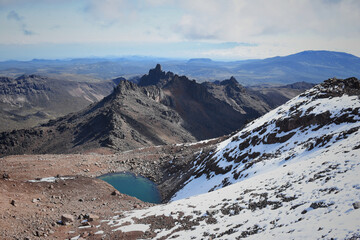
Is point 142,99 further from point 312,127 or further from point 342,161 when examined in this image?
point 342,161

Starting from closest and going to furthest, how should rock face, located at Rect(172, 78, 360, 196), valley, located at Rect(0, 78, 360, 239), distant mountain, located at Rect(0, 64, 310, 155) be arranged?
valley, located at Rect(0, 78, 360, 239), rock face, located at Rect(172, 78, 360, 196), distant mountain, located at Rect(0, 64, 310, 155)

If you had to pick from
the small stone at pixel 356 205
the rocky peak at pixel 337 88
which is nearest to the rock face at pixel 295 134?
the rocky peak at pixel 337 88

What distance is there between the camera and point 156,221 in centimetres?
2275

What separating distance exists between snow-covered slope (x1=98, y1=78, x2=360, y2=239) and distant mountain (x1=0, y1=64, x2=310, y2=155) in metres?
32.2

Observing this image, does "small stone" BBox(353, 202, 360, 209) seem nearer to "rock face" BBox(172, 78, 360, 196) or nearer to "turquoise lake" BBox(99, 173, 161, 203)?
"rock face" BBox(172, 78, 360, 196)

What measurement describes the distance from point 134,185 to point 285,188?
37234 mm

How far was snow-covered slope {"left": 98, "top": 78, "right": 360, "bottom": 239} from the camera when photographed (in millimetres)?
14008

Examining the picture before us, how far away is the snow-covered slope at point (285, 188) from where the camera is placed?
1401 cm

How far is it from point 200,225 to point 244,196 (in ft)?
17.0

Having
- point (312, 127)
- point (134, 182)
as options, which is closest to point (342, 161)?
point (312, 127)

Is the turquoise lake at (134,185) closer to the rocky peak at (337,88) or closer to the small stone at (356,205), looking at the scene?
the rocky peak at (337,88)

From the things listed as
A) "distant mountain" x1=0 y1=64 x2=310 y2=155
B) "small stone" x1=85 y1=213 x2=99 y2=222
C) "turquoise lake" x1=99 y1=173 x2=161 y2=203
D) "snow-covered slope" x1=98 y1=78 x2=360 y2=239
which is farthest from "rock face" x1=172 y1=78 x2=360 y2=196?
"distant mountain" x1=0 y1=64 x2=310 y2=155

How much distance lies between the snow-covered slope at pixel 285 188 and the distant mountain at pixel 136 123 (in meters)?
32.2

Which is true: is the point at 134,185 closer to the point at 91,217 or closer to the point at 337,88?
the point at 91,217
